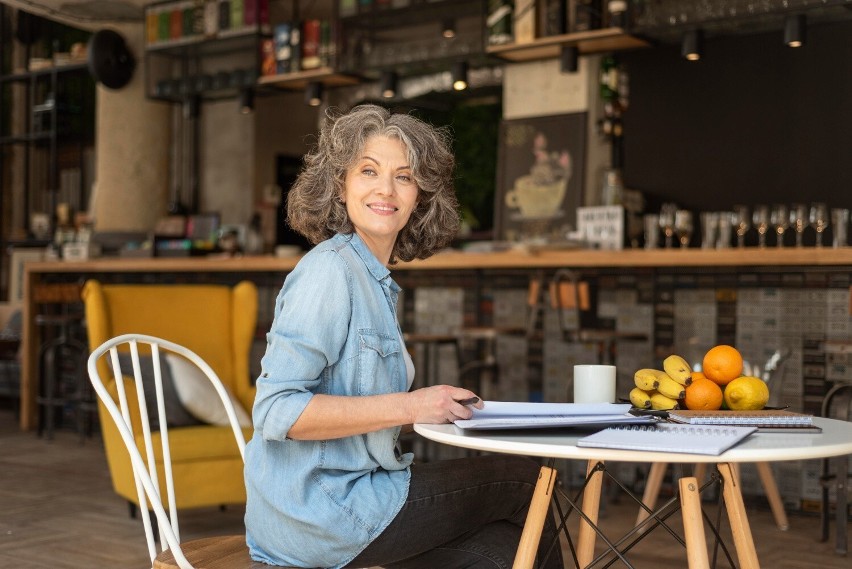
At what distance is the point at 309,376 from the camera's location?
1.63 metres

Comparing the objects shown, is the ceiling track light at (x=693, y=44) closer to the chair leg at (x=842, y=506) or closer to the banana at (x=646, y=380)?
the chair leg at (x=842, y=506)

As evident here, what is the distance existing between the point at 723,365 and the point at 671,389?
0.10m

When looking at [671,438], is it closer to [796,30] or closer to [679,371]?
[679,371]

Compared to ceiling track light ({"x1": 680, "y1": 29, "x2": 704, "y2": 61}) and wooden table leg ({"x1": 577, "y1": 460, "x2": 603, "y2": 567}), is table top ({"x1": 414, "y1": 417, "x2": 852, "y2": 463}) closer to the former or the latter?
wooden table leg ({"x1": 577, "y1": 460, "x2": 603, "y2": 567})

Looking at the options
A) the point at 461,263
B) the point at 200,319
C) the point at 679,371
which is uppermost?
the point at 461,263

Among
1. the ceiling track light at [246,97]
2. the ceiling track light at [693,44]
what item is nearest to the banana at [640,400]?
the ceiling track light at [693,44]

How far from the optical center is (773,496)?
4117mm

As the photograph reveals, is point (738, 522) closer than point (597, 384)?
Yes

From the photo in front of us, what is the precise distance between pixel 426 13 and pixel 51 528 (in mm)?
4350

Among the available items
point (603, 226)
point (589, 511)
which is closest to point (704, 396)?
point (589, 511)

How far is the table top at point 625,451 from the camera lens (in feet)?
4.54

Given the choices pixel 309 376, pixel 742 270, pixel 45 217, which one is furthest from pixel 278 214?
pixel 309 376

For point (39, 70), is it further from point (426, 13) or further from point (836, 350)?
point (836, 350)

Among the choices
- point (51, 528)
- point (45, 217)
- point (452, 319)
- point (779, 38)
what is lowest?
point (51, 528)
